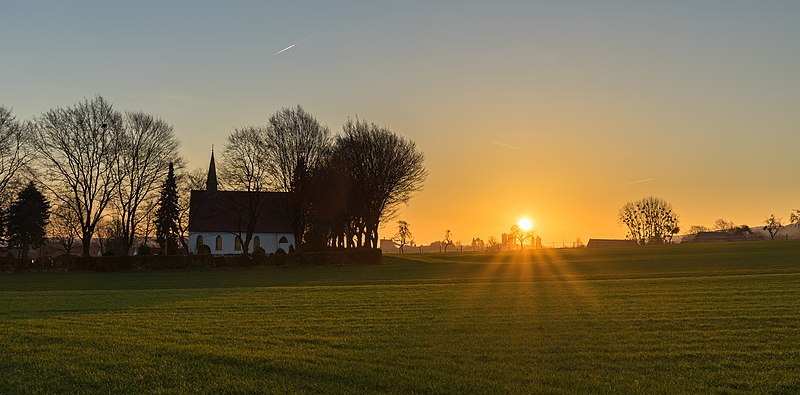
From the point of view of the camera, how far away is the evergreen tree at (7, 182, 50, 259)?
250ft

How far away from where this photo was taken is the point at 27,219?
76.7 m

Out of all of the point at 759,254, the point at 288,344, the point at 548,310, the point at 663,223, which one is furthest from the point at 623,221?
the point at 288,344

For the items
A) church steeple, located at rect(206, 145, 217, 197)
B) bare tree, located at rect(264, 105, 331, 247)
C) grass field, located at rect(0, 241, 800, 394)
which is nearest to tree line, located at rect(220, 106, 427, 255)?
bare tree, located at rect(264, 105, 331, 247)

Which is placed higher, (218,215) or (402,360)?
(218,215)

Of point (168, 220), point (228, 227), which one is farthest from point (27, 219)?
point (228, 227)

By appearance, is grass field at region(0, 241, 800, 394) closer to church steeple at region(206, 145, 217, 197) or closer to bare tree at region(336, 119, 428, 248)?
bare tree at region(336, 119, 428, 248)

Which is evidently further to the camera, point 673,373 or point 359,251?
point 359,251

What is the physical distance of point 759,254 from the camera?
212ft

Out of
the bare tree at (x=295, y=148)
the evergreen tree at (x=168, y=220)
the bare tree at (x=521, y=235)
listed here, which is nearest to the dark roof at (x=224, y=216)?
the evergreen tree at (x=168, y=220)

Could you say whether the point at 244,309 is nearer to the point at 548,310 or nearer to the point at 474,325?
the point at 474,325

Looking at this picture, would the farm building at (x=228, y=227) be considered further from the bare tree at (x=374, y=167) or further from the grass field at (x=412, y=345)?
the grass field at (x=412, y=345)

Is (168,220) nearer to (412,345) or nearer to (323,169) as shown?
(323,169)

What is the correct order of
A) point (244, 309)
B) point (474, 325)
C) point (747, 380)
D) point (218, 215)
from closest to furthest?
point (747, 380), point (474, 325), point (244, 309), point (218, 215)

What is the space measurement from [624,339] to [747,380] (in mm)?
3523
